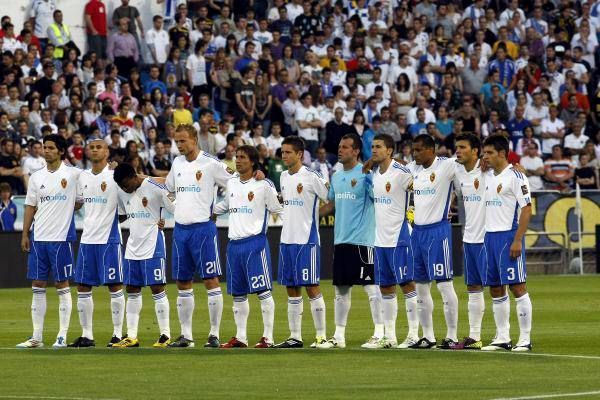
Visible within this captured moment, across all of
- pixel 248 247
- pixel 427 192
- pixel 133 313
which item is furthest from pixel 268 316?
pixel 427 192

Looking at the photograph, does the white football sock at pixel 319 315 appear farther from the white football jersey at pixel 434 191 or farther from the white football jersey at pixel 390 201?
the white football jersey at pixel 434 191

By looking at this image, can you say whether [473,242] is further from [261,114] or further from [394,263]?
[261,114]

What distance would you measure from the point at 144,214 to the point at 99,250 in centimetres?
72

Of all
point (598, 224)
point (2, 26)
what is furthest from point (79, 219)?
point (598, 224)

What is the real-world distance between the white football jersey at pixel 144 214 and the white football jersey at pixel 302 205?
150 centimetres

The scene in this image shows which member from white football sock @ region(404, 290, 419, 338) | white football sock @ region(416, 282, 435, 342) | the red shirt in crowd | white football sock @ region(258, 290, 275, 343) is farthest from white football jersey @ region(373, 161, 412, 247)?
the red shirt in crowd

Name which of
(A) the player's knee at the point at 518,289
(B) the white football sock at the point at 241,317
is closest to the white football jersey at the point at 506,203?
(A) the player's knee at the point at 518,289

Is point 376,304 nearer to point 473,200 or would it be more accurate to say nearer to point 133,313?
point 473,200

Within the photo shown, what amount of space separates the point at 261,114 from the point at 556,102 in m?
9.42

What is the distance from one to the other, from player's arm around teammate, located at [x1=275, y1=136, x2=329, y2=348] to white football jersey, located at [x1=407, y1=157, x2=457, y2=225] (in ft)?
4.03

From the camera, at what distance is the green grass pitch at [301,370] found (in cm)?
1427

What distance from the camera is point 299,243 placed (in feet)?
61.9

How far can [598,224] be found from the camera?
117ft

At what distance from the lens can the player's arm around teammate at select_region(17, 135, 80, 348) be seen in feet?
63.6
